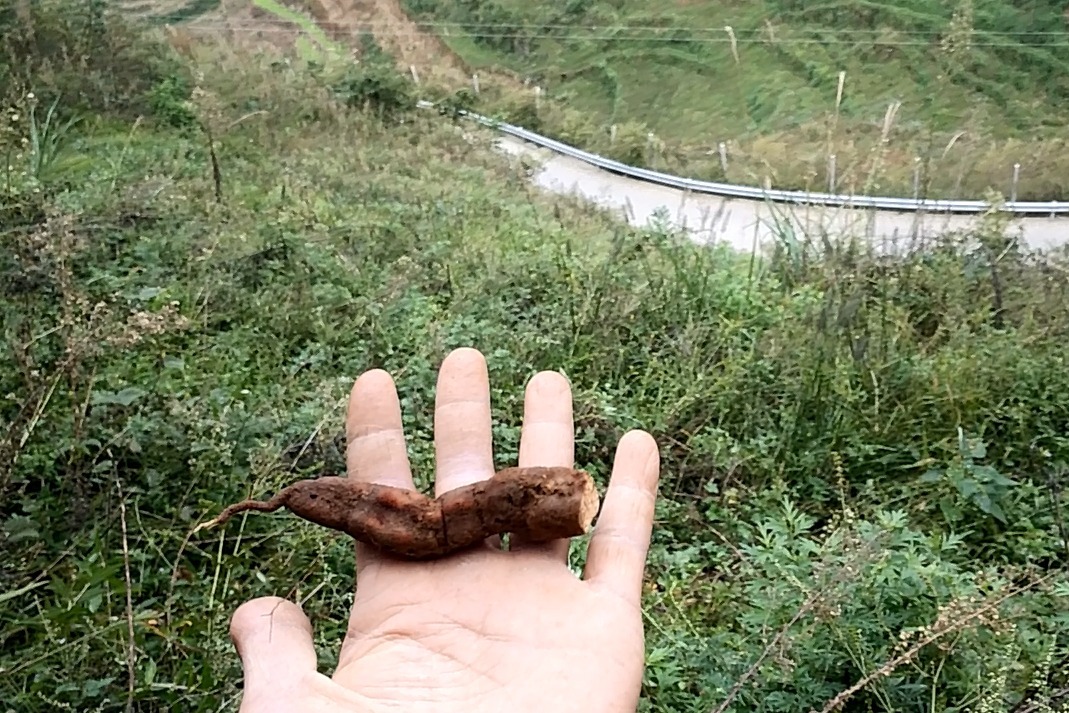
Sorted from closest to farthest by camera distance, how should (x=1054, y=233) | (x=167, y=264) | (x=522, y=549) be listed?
1. (x=522, y=549)
2. (x=167, y=264)
3. (x=1054, y=233)

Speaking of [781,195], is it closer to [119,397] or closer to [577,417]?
[577,417]

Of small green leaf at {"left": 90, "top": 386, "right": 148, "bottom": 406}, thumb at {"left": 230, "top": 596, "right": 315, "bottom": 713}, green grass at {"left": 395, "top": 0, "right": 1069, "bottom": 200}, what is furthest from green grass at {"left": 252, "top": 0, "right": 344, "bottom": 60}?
thumb at {"left": 230, "top": 596, "right": 315, "bottom": 713}

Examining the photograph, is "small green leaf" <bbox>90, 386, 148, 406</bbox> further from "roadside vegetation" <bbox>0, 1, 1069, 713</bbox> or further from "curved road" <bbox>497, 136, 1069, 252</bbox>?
"curved road" <bbox>497, 136, 1069, 252</bbox>

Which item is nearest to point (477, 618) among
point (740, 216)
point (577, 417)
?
point (577, 417)

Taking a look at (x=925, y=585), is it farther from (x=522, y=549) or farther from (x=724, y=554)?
(x=522, y=549)

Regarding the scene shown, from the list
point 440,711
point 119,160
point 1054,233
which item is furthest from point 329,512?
point 1054,233

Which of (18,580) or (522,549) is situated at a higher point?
(522,549)
